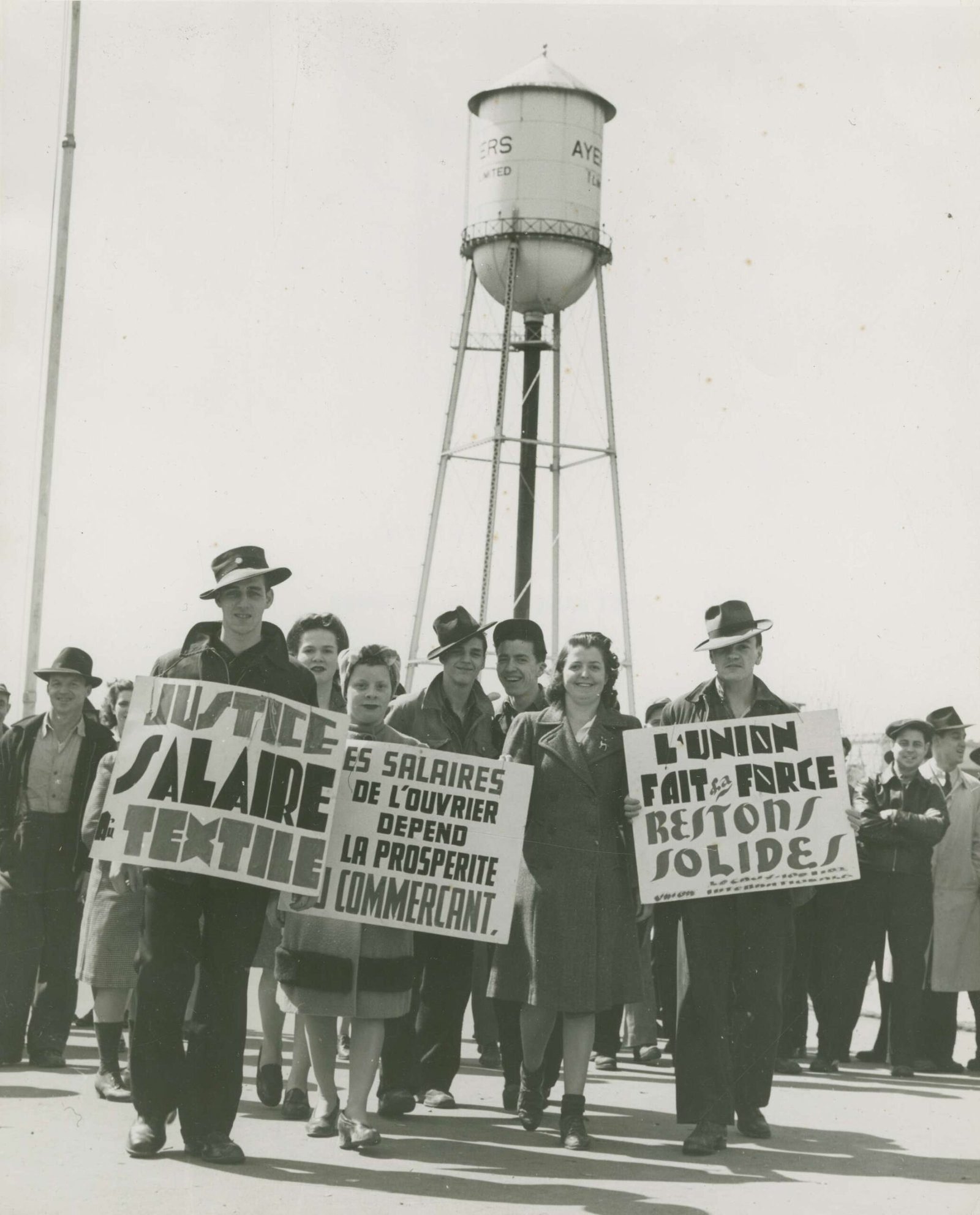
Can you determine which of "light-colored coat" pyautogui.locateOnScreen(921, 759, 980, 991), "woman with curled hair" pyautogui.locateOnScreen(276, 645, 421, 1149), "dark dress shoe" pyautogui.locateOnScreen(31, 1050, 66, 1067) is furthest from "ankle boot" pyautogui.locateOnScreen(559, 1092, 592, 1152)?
"light-colored coat" pyautogui.locateOnScreen(921, 759, 980, 991)

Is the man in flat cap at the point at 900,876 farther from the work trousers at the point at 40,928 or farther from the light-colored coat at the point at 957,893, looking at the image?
the work trousers at the point at 40,928

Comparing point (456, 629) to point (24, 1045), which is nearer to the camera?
point (456, 629)

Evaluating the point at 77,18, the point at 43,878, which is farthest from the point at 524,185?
the point at 43,878

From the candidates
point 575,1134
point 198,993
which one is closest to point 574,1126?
Result: point 575,1134

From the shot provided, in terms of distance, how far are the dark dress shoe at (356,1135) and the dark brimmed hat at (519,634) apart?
307 centimetres

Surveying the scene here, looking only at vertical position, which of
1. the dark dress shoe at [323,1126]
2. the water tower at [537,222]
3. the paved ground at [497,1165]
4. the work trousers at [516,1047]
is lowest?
the paved ground at [497,1165]

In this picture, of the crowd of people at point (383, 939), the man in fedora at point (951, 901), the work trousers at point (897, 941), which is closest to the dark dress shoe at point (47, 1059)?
the crowd of people at point (383, 939)

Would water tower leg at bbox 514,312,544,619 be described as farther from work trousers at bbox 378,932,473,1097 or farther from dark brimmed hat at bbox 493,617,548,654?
work trousers at bbox 378,932,473,1097

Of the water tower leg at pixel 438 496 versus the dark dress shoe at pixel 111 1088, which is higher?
the water tower leg at pixel 438 496

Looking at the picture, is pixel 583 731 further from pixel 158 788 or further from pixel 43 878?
pixel 43 878

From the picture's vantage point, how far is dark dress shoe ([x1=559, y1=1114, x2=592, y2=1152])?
289 inches

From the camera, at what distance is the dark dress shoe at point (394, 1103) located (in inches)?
316

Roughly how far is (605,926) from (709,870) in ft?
1.83

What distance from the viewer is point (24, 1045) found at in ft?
32.5
